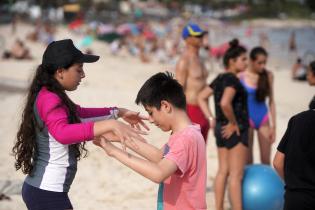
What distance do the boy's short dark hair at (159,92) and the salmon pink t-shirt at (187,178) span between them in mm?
192

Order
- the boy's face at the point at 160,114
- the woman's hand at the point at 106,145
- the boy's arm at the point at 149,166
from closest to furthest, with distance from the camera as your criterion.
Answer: the boy's arm at the point at 149,166, the woman's hand at the point at 106,145, the boy's face at the point at 160,114

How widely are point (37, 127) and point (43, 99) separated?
0.63 ft

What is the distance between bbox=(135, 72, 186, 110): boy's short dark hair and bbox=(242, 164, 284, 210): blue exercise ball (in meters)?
2.54

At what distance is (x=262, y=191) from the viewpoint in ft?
16.4

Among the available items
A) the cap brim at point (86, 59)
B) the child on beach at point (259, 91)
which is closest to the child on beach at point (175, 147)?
the cap brim at point (86, 59)

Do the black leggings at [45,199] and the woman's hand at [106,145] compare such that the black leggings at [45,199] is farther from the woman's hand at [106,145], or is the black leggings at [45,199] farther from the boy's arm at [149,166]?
the boy's arm at [149,166]

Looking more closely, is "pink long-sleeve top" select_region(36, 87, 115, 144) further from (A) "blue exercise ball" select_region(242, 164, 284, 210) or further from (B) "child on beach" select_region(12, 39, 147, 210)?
(A) "blue exercise ball" select_region(242, 164, 284, 210)

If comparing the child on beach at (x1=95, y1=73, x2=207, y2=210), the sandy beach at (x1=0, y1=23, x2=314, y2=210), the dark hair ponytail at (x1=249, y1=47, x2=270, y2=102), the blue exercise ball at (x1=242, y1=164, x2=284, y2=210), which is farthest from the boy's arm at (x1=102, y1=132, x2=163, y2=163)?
the dark hair ponytail at (x1=249, y1=47, x2=270, y2=102)

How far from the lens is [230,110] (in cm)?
508

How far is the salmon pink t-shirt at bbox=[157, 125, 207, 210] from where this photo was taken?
2.73 meters

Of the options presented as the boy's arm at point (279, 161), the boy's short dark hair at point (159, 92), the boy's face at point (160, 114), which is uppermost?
the boy's short dark hair at point (159, 92)

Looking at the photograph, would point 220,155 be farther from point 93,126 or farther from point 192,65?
point 93,126

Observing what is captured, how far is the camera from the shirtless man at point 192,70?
5.79 meters

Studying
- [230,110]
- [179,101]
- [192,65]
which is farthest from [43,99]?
[192,65]
